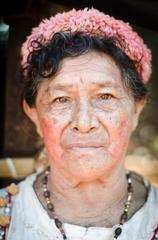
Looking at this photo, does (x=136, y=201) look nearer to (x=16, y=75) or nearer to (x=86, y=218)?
(x=86, y=218)

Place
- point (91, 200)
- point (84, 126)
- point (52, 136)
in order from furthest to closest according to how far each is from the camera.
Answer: point (91, 200)
point (52, 136)
point (84, 126)

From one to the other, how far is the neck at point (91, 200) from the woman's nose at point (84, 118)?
27 cm

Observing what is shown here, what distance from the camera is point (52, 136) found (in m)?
2.48

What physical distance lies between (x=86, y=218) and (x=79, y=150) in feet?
1.13

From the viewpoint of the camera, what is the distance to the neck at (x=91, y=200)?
8.45ft

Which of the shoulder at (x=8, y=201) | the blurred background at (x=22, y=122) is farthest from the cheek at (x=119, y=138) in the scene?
the blurred background at (x=22, y=122)

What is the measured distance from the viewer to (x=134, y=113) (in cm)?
261

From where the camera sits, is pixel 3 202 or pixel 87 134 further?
pixel 3 202

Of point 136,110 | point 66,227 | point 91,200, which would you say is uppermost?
point 136,110

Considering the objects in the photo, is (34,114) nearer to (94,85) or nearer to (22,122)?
(94,85)

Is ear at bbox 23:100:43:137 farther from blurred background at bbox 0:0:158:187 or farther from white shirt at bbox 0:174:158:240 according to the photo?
blurred background at bbox 0:0:158:187

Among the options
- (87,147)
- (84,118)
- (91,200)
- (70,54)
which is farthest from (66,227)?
(70,54)

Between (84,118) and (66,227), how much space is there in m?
0.49

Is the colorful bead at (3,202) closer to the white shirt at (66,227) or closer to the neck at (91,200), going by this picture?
the white shirt at (66,227)
